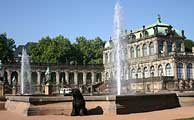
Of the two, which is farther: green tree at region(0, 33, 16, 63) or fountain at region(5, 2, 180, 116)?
green tree at region(0, 33, 16, 63)

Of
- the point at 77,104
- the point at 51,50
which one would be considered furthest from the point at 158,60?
the point at 77,104

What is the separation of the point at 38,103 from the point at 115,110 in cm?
395

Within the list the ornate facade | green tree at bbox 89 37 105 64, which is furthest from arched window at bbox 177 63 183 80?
green tree at bbox 89 37 105 64

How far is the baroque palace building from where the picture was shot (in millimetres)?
66750

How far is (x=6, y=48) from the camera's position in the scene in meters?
90.1

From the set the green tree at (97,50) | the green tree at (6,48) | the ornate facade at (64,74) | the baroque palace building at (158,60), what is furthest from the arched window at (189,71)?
the green tree at (6,48)

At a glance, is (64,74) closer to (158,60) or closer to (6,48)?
(6,48)

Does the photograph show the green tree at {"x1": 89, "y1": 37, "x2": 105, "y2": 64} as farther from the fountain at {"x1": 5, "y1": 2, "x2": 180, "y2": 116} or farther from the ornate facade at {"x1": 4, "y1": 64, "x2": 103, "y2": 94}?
the fountain at {"x1": 5, "y1": 2, "x2": 180, "y2": 116}

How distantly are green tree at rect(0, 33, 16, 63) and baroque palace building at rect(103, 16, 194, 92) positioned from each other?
24012 mm

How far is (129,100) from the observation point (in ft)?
65.5

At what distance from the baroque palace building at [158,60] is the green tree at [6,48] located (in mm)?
24012

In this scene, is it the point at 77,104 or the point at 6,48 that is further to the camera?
the point at 6,48

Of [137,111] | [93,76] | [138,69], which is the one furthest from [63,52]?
[137,111]

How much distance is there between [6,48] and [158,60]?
119ft
